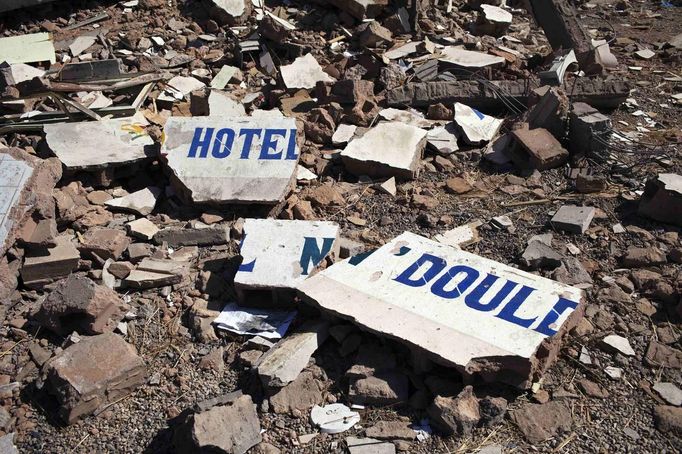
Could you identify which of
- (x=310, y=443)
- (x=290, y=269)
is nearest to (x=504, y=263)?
(x=290, y=269)

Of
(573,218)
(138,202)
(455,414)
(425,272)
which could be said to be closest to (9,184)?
(138,202)

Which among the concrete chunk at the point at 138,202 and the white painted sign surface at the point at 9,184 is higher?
the white painted sign surface at the point at 9,184

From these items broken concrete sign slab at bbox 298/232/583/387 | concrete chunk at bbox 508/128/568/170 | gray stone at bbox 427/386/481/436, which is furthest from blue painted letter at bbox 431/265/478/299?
concrete chunk at bbox 508/128/568/170

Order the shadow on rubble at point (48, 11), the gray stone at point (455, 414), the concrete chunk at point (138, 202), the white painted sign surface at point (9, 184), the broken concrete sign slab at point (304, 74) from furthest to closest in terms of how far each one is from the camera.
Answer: the shadow on rubble at point (48, 11)
the broken concrete sign slab at point (304, 74)
the concrete chunk at point (138, 202)
the white painted sign surface at point (9, 184)
the gray stone at point (455, 414)

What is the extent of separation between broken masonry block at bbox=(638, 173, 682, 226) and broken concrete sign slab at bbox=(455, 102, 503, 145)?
61.0 inches

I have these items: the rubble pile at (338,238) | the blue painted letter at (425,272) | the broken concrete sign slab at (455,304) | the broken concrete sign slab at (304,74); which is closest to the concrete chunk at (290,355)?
the rubble pile at (338,238)

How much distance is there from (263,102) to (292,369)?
12.8ft

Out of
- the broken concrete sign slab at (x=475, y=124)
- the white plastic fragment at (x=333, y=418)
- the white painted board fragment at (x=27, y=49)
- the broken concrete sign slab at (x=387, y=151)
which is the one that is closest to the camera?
the white plastic fragment at (x=333, y=418)

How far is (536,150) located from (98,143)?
379 cm

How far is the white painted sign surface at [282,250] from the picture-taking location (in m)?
→ 4.55

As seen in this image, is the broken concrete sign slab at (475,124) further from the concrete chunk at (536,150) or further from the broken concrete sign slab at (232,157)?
Answer: the broken concrete sign slab at (232,157)

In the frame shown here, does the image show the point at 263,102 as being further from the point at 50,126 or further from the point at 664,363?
the point at 664,363

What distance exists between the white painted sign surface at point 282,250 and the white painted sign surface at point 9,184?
63.9 inches

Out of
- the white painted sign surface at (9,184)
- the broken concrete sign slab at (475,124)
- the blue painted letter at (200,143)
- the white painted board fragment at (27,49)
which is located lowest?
the broken concrete sign slab at (475,124)
